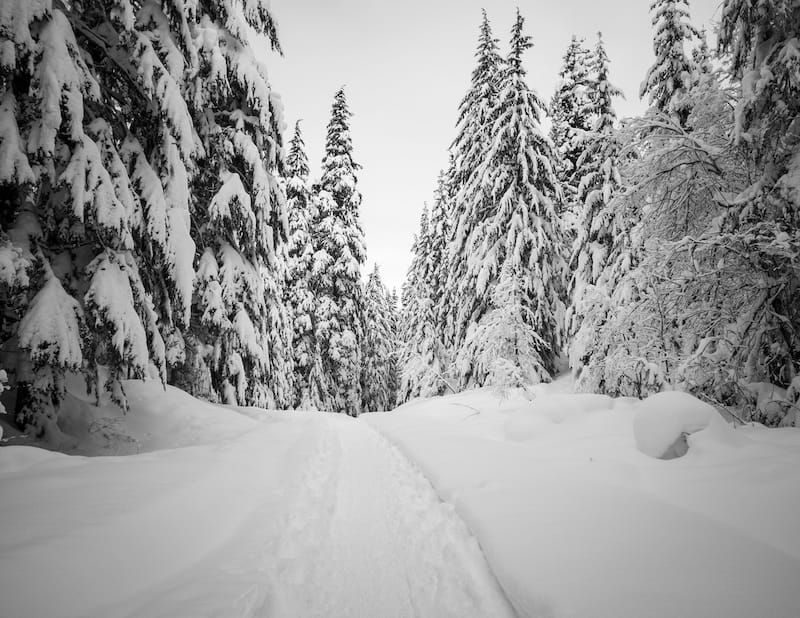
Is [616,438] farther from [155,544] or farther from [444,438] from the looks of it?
[155,544]

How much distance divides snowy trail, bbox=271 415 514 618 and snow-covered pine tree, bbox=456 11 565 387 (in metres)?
8.41

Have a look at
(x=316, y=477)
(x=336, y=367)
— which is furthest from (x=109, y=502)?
(x=336, y=367)

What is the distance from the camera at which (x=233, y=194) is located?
750cm

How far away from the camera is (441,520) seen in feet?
11.6

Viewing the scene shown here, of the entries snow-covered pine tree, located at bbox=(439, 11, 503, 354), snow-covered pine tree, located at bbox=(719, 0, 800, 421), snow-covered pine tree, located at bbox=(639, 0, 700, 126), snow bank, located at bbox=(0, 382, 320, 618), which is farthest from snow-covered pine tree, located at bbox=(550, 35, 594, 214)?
snow bank, located at bbox=(0, 382, 320, 618)

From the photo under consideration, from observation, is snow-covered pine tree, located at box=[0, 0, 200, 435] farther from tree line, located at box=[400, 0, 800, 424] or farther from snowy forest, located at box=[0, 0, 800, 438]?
tree line, located at box=[400, 0, 800, 424]

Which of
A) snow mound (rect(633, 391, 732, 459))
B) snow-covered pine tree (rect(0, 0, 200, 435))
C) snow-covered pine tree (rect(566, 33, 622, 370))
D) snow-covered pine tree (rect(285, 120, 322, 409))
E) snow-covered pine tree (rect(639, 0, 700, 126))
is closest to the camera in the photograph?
snow mound (rect(633, 391, 732, 459))

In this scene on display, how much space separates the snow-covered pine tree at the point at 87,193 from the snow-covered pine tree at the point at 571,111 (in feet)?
47.9

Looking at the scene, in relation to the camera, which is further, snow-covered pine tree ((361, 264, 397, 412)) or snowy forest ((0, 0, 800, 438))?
snow-covered pine tree ((361, 264, 397, 412))

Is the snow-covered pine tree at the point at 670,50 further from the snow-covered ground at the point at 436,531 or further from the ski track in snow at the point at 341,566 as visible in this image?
the ski track in snow at the point at 341,566

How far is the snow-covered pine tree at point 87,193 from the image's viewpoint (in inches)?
148

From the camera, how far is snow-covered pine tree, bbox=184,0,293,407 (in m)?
7.08

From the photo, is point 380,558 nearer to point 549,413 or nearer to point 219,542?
point 219,542

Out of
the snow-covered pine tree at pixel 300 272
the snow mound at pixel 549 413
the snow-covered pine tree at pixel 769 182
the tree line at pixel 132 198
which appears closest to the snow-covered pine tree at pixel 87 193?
the tree line at pixel 132 198
